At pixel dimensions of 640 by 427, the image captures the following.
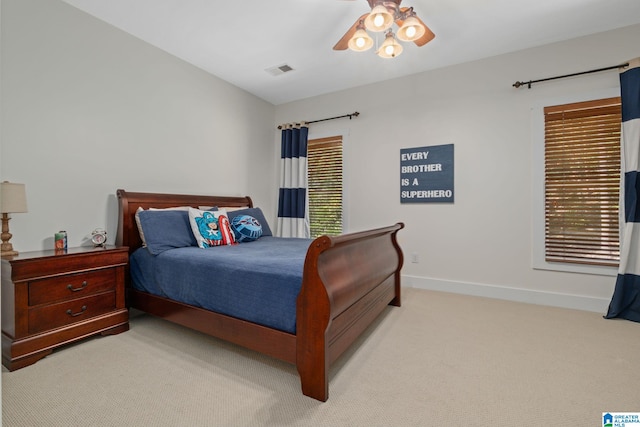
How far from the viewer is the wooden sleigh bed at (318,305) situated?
1.75m

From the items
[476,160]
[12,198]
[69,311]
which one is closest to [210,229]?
[69,311]

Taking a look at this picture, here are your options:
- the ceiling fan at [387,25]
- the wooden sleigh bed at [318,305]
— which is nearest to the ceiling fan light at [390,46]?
the ceiling fan at [387,25]

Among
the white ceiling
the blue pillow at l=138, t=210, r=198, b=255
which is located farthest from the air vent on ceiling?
the blue pillow at l=138, t=210, r=198, b=255

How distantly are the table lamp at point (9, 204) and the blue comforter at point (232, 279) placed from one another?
82cm

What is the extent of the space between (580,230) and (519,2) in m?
2.18

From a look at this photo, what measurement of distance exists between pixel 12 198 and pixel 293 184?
307cm

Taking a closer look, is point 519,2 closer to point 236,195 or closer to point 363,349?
point 363,349

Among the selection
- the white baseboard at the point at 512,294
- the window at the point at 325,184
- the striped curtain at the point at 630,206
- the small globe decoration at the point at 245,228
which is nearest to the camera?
the striped curtain at the point at 630,206

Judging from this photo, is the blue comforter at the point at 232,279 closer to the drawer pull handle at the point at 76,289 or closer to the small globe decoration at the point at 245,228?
the drawer pull handle at the point at 76,289

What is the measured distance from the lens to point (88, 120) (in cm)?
282

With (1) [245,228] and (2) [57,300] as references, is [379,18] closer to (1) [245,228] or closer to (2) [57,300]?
(1) [245,228]

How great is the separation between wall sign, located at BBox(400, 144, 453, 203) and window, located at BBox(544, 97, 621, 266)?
3.13ft

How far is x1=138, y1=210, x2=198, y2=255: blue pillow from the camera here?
2.72 meters

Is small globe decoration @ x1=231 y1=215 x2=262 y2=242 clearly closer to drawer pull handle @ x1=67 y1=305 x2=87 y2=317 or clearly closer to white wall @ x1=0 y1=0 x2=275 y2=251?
white wall @ x1=0 y1=0 x2=275 y2=251
